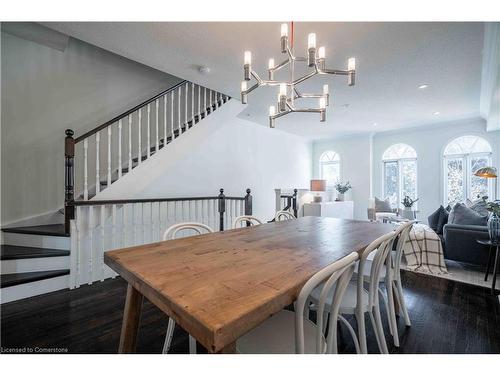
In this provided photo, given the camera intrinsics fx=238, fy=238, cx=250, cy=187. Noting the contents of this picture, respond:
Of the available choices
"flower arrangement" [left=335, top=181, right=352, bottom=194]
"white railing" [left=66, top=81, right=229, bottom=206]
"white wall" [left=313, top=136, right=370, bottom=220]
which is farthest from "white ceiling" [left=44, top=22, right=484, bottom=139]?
"flower arrangement" [left=335, top=181, right=352, bottom=194]

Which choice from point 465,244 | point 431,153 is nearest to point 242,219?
point 465,244

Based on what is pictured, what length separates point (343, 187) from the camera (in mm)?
6965

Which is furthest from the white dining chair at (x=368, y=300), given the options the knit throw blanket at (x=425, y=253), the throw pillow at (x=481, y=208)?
the throw pillow at (x=481, y=208)

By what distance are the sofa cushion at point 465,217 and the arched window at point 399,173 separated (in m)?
3.25

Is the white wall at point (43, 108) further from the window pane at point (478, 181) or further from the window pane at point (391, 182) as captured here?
the window pane at point (478, 181)

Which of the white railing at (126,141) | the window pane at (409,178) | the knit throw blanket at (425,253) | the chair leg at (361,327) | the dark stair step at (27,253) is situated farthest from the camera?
the window pane at (409,178)

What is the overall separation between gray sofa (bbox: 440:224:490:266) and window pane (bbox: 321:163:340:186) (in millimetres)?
4462

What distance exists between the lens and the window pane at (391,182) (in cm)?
664

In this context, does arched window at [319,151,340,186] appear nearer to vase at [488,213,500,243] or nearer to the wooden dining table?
vase at [488,213,500,243]

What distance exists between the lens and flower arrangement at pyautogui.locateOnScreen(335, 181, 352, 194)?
693 cm

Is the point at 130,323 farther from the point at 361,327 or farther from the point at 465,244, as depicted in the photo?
the point at 465,244
